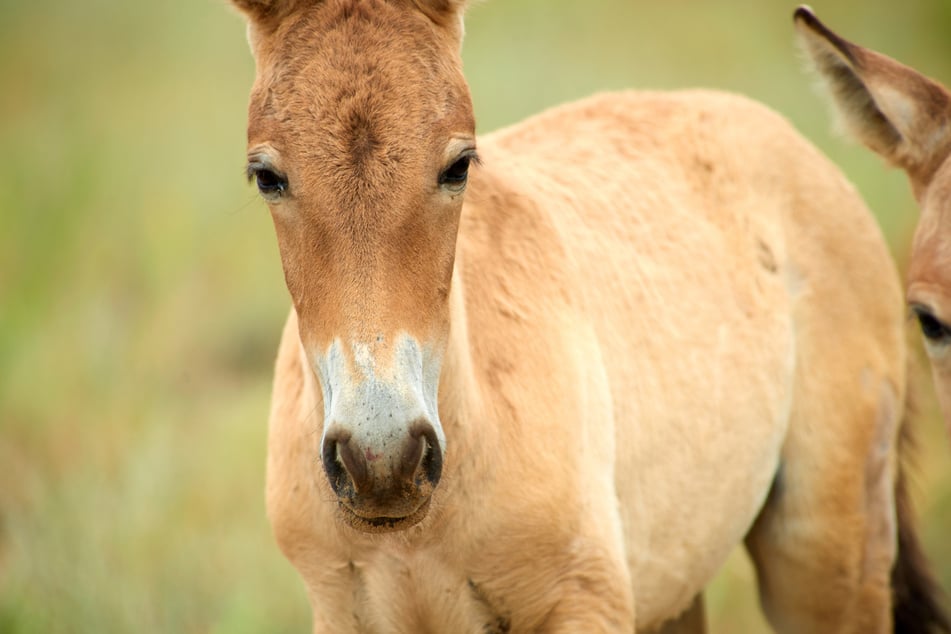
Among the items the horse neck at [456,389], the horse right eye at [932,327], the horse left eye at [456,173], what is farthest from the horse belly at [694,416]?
the horse left eye at [456,173]

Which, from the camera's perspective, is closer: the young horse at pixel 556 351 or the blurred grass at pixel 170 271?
the young horse at pixel 556 351

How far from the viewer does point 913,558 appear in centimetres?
457

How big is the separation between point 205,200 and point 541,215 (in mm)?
6684

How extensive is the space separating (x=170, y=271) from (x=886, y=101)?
18.1 ft

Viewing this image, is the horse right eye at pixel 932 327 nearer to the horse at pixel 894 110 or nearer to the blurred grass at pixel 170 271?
the horse at pixel 894 110

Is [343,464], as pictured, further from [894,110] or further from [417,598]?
[894,110]

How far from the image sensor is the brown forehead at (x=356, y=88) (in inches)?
98.1

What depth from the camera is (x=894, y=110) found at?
335 centimetres

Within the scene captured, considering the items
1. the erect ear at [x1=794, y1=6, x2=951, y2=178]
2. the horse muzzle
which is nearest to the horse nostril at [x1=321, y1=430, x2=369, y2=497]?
the horse muzzle

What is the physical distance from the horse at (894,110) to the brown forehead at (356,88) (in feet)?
4.20

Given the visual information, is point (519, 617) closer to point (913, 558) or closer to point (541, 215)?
point (541, 215)

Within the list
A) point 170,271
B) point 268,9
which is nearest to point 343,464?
point 268,9

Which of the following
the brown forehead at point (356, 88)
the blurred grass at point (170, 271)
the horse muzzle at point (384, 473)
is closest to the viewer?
the horse muzzle at point (384, 473)

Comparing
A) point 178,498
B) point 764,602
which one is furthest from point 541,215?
point 178,498
